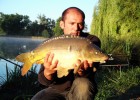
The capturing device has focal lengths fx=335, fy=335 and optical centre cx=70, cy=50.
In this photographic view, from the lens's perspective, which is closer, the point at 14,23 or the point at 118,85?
the point at 118,85

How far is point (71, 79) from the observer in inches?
141

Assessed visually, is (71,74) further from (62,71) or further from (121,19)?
(121,19)

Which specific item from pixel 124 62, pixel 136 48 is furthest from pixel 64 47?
pixel 136 48

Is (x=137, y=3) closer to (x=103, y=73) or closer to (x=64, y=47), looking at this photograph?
(x=103, y=73)

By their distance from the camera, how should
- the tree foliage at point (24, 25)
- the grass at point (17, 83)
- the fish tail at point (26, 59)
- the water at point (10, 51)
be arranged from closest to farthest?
the fish tail at point (26, 59) < the grass at point (17, 83) < the water at point (10, 51) < the tree foliage at point (24, 25)

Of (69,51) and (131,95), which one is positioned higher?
(69,51)

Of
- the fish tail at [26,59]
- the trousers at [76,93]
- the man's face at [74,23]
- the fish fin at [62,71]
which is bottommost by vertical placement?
the trousers at [76,93]

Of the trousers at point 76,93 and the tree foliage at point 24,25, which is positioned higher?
the trousers at point 76,93

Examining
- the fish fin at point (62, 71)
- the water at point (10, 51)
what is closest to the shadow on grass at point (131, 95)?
the water at point (10, 51)

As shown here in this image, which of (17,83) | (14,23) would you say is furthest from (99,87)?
(14,23)

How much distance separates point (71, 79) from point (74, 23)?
62cm

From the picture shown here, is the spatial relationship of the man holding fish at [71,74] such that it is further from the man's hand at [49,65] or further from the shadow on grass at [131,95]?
the shadow on grass at [131,95]

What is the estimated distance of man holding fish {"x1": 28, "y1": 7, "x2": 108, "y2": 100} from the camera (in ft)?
9.95

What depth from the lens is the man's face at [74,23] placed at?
11.1 feet
